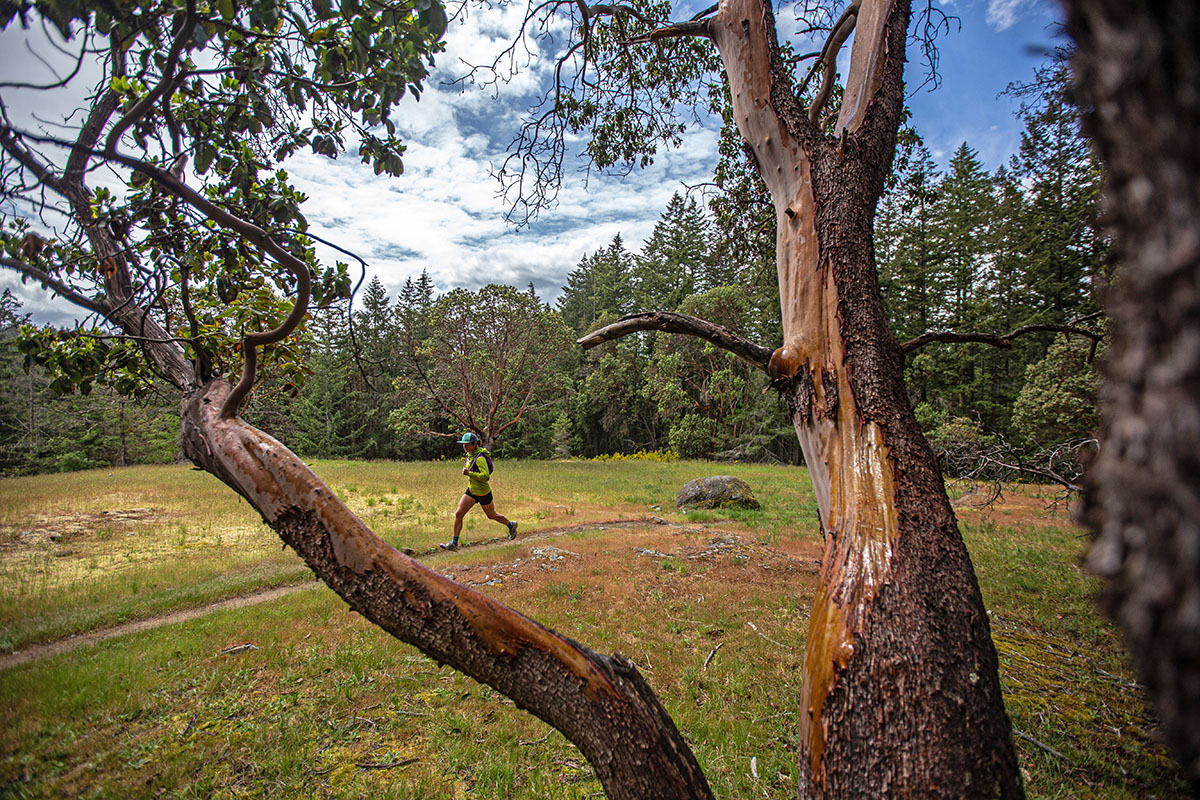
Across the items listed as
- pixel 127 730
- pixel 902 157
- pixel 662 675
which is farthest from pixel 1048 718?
pixel 127 730

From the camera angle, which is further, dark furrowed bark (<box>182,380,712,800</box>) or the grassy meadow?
the grassy meadow

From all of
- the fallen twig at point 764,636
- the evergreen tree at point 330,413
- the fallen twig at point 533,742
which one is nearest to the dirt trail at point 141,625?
the fallen twig at point 533,742

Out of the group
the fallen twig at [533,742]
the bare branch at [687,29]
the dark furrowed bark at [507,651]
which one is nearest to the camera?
the dark furrowed bark at [507,651]

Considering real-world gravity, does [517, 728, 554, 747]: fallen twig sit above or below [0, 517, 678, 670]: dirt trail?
above

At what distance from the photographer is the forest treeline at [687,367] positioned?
1986cm

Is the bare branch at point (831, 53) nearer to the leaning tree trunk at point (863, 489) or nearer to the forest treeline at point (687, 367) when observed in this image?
the leaning tree trunk at point (863, 489)

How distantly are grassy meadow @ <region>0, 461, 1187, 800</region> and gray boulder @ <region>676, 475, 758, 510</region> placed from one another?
9.83ft

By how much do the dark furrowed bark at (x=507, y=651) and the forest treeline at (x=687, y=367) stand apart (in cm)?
1660

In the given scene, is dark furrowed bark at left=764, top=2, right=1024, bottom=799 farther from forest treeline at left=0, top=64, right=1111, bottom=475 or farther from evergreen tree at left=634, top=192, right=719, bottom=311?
evergreen tree at left=634, top=192, right=719, bottom=311

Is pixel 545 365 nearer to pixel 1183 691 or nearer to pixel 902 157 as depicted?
pixel 902 157

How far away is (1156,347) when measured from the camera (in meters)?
0.43

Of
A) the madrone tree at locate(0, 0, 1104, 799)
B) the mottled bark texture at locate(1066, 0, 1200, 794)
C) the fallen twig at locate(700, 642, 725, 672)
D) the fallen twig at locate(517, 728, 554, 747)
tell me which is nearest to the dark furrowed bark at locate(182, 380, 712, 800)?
the madrone tree at locate(0, 0, 1104, 799)

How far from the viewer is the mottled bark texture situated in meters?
0.40

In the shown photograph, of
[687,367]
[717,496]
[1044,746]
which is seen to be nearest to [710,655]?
[1044,746]
